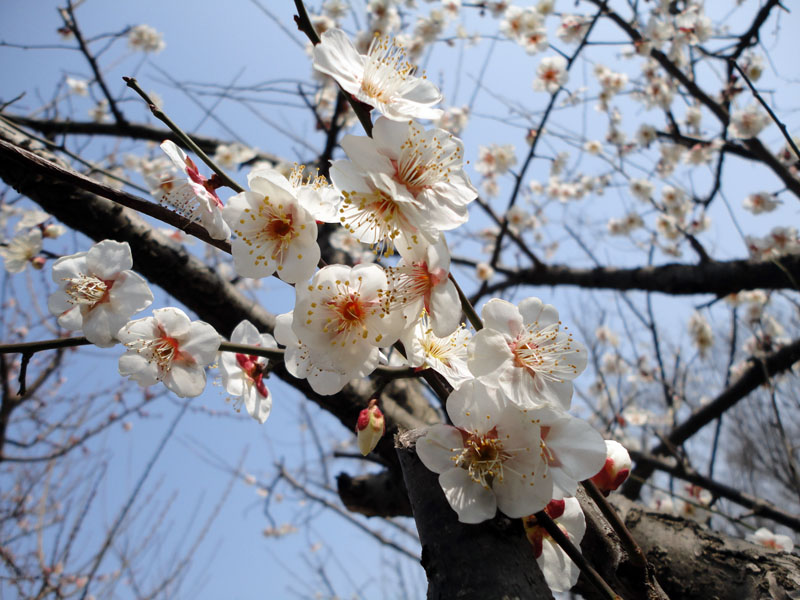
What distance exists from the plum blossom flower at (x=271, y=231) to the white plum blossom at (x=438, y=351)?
196mm

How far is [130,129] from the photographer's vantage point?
3605 mm

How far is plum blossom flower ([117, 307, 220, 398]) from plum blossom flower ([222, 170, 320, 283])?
17 cm

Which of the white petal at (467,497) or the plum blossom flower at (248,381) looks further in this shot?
the plum blossom flower at (248,381)

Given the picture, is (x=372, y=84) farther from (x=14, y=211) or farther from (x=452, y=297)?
(x=14, y=211)

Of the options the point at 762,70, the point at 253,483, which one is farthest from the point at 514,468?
the point at 253,483

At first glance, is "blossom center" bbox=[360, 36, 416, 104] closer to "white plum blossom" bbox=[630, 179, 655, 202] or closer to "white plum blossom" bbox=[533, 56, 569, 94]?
"white plum blossom" bbox=[533, 56, 569, 94]

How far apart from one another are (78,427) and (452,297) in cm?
458

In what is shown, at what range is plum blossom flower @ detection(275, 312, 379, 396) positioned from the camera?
730mm

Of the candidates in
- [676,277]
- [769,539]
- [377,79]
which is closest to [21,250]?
[377,79]

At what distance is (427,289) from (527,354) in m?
0.19

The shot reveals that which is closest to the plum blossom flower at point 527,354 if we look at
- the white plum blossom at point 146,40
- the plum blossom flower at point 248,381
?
the plum blossom flower at point 248,381

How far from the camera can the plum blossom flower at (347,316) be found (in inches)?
28.5

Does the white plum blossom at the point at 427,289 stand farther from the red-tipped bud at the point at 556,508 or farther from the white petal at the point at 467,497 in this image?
the red-tipped bud at the point at 556,508

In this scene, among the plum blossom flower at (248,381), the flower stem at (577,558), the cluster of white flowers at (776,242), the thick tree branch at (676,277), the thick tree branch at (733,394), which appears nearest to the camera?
the flower stem at (577,558)
